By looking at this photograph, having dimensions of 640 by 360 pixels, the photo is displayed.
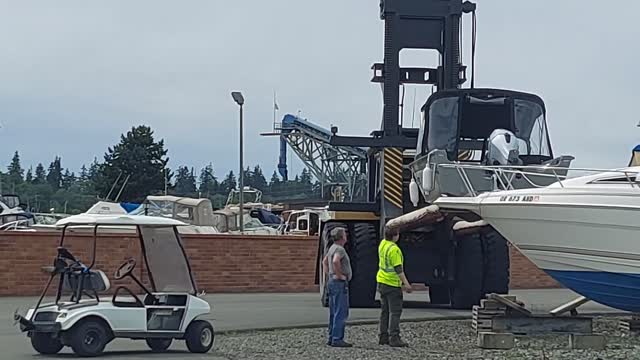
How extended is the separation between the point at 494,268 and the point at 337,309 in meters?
6.64

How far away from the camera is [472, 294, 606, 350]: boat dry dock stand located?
45.0ft

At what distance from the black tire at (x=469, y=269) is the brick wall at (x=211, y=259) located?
6.55 m

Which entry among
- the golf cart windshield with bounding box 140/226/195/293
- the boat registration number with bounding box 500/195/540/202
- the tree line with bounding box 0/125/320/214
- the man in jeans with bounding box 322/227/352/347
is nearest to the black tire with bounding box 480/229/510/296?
the man in jeans with bounding box 322/227/352/347

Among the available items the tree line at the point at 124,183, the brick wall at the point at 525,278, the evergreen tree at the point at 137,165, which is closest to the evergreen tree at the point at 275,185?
the tree line at the point at 124,183

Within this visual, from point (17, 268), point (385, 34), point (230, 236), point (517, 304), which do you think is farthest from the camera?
point (230, 236)

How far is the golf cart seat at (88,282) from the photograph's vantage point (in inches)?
515

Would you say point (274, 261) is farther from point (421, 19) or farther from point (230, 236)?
point (421, 19)

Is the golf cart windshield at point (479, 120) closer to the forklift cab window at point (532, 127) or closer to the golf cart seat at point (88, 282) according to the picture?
the forklift cab window at point (532, 127)

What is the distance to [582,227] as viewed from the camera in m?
12.7

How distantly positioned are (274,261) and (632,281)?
16.4 m

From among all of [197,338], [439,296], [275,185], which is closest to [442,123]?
[197,338]

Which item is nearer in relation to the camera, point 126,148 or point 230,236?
point 230,236

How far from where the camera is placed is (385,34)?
1855cm

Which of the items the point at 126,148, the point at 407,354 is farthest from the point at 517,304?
the point at 126,148
